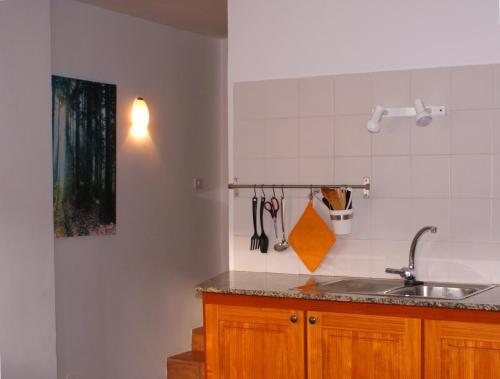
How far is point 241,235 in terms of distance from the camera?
3674 millimetres

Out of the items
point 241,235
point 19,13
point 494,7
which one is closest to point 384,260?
point 241,235

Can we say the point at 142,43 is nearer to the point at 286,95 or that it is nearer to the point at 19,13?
the point at 19,13

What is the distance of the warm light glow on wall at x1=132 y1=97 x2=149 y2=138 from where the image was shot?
482 centimetres

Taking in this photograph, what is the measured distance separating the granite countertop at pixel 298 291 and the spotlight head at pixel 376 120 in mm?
708

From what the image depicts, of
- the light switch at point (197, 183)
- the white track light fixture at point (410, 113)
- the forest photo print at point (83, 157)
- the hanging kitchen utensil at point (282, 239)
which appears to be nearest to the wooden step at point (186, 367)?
the forest photo print at point (83, 157)

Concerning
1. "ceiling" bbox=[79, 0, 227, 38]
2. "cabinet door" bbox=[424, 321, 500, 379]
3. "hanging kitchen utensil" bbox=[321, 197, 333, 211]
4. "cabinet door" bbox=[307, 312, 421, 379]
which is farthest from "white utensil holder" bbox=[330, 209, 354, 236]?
"ceiling" bbox=[79, 0, 227, 38]

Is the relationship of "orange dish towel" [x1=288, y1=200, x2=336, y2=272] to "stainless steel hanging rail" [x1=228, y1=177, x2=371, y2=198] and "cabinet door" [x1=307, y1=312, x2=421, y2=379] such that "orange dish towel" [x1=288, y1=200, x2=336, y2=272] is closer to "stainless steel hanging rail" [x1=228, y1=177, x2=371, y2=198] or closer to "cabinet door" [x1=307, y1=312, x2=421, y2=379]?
"stainless steel hanging rail" [x1=228, y1=177, x2=371, y2=198]

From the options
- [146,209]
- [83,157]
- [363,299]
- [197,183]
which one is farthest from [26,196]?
[363,299]

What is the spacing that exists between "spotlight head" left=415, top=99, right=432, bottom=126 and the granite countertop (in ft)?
2.45

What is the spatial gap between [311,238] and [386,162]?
488 mm

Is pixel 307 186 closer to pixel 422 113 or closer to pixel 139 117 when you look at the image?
pixel 422 113

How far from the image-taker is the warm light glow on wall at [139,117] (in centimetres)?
482

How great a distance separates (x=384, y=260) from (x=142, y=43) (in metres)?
2.34

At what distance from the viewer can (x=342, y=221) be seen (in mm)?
3344
